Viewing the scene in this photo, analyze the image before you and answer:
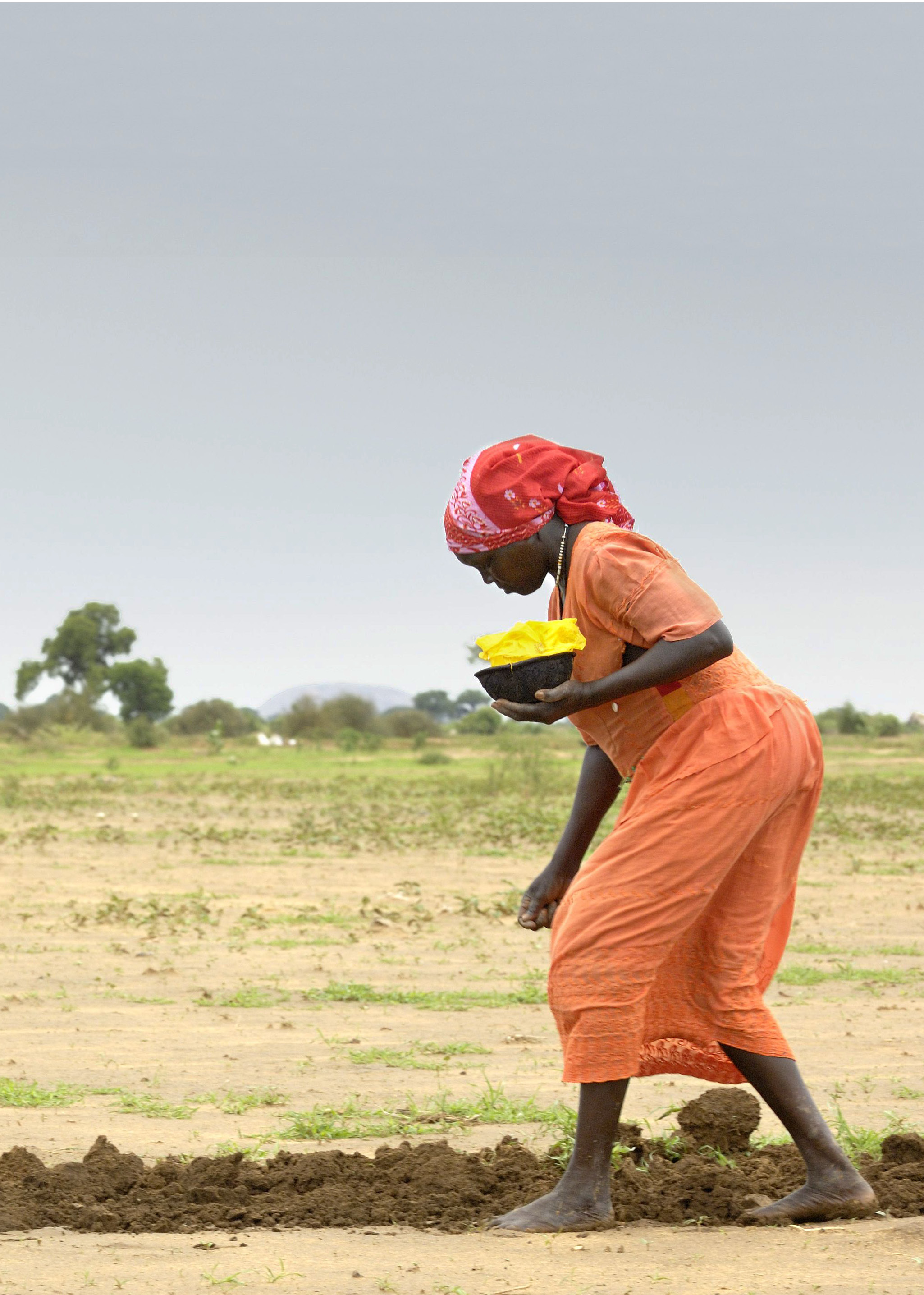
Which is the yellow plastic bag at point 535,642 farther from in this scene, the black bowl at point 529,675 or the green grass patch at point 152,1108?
the green grass patch at point 152,1108

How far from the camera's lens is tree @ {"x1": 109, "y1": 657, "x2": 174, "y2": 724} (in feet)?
243

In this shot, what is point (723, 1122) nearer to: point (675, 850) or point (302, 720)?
point (675, 850)

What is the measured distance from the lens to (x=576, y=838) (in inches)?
144

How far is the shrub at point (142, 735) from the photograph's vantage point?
50.4 m

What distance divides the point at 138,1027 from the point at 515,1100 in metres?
2.06

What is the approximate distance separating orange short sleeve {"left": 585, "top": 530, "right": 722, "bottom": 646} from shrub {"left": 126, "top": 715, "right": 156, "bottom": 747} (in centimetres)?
4859

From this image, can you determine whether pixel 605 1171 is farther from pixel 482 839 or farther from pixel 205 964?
pixel 482 839

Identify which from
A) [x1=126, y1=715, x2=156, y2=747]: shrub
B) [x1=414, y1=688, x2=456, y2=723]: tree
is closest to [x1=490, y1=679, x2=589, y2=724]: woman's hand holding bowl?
[x1=126, y1=715, x2=156, y2=747]: shrub

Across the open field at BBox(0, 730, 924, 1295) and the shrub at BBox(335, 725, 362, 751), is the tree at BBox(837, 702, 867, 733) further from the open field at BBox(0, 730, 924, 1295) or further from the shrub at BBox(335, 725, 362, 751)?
the open field at BBox(0, 730, 924, 1295)

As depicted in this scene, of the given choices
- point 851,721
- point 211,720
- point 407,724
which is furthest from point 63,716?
point 851,721

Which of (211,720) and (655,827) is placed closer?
(655,827)

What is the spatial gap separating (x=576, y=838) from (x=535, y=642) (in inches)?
26.1

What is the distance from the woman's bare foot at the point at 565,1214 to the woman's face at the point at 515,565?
56.0 inches

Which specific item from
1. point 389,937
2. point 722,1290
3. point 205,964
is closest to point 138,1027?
point 205,964
